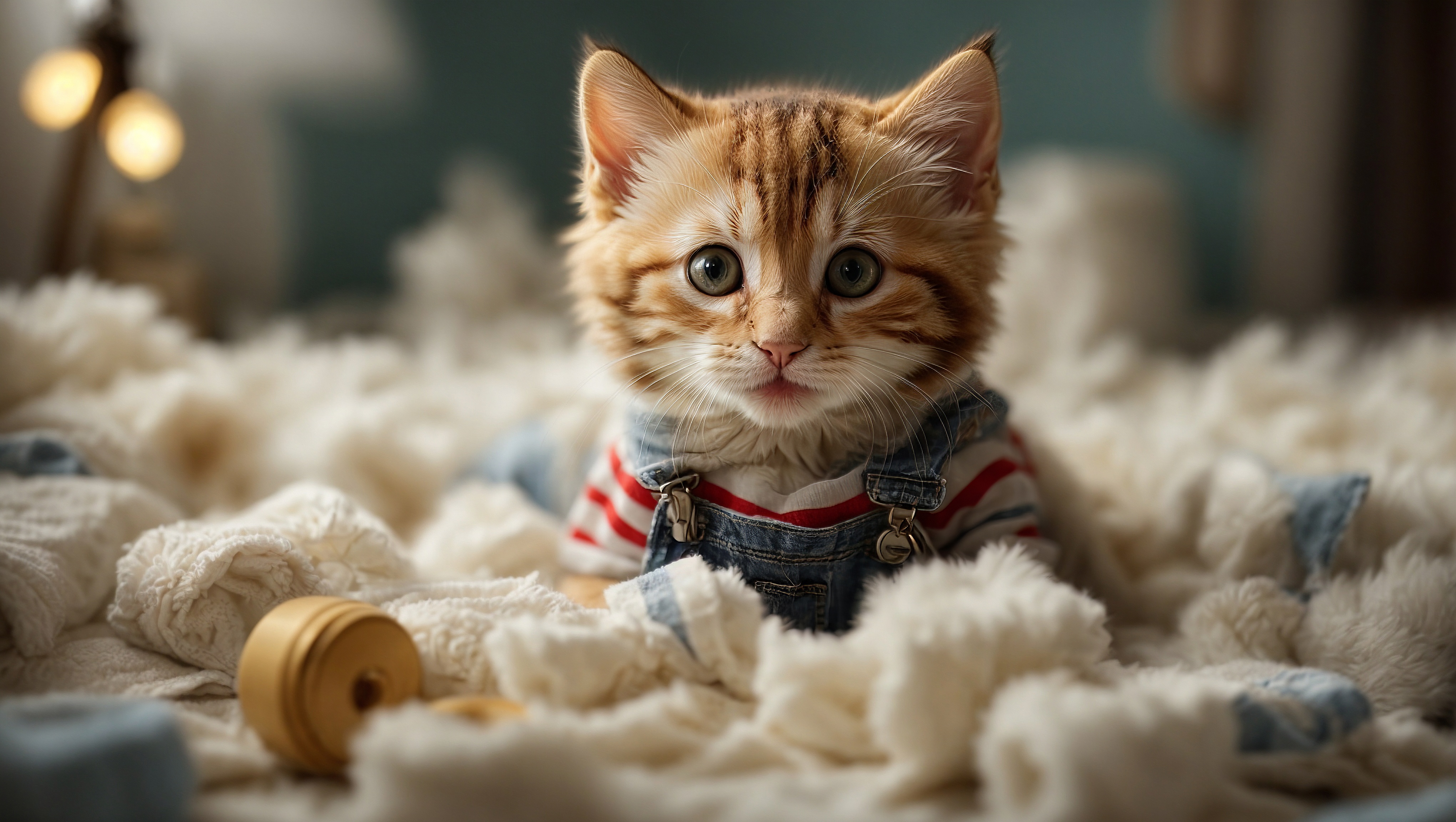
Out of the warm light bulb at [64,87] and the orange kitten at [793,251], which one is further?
the warm light bulb at [64,87]

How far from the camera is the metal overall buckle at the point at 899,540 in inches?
39.0

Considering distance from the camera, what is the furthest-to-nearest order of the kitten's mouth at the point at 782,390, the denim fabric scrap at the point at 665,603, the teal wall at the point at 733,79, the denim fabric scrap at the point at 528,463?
1. the teal wall at the point at 733,79
2. the denim fabric scrap at the point at 528,463
3. the kitten's mouth at the point at 782,390
4. the denim fabric scrap at the point at 665,603

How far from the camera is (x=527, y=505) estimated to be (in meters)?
1.32

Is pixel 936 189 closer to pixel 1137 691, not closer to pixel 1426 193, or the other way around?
pixel 1137 691

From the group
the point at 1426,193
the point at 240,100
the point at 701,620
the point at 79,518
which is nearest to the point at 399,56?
the point at 240,100

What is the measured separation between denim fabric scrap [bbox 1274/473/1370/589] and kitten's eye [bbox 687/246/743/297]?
0.68 meters

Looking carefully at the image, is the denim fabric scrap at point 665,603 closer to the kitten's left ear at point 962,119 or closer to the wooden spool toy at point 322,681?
the wooden spool toy at point 322,681

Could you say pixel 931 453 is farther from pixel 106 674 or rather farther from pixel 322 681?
pixel 106 674

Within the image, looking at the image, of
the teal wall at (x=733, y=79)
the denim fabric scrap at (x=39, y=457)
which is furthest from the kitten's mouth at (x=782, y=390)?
the teal wall at (x=733, y=79)

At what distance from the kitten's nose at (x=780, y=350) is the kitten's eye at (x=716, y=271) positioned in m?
0.09

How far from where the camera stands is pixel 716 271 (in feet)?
3.30

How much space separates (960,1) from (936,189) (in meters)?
2.24

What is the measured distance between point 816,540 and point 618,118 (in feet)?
1.63

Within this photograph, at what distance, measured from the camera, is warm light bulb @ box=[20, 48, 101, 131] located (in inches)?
68.5
